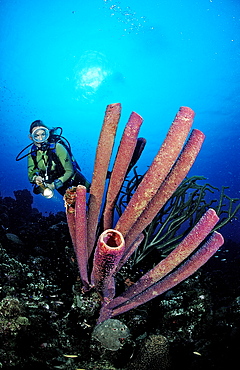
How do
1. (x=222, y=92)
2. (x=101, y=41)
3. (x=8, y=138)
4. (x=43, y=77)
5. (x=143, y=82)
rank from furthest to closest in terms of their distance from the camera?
(x=8, y=138), (x=43, y=77), (x=143, y=82), (x=101, y=41), (x=222, y=92)

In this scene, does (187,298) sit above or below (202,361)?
above

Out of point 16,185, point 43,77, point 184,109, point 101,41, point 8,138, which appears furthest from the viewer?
point 16,185

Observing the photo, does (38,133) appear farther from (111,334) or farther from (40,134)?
(111,334)

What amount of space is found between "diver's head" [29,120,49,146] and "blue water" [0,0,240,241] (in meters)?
24.5

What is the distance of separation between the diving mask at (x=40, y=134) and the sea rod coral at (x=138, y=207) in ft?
12.8

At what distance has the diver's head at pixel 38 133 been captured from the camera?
18.1 feet

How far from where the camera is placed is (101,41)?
41719 millimetres

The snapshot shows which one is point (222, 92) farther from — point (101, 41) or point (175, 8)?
point (101, 41)

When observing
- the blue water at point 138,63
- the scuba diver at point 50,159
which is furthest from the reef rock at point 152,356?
the blue water at point 138,63

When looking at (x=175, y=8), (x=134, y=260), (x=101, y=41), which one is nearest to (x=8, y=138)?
(x=101, y=41)

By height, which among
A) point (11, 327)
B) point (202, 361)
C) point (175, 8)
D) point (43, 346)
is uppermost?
point (175, 8)

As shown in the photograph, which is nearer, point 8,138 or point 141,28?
point 141,28

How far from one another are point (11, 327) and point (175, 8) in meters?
44.0

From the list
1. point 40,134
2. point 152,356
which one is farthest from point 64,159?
point 152,356
